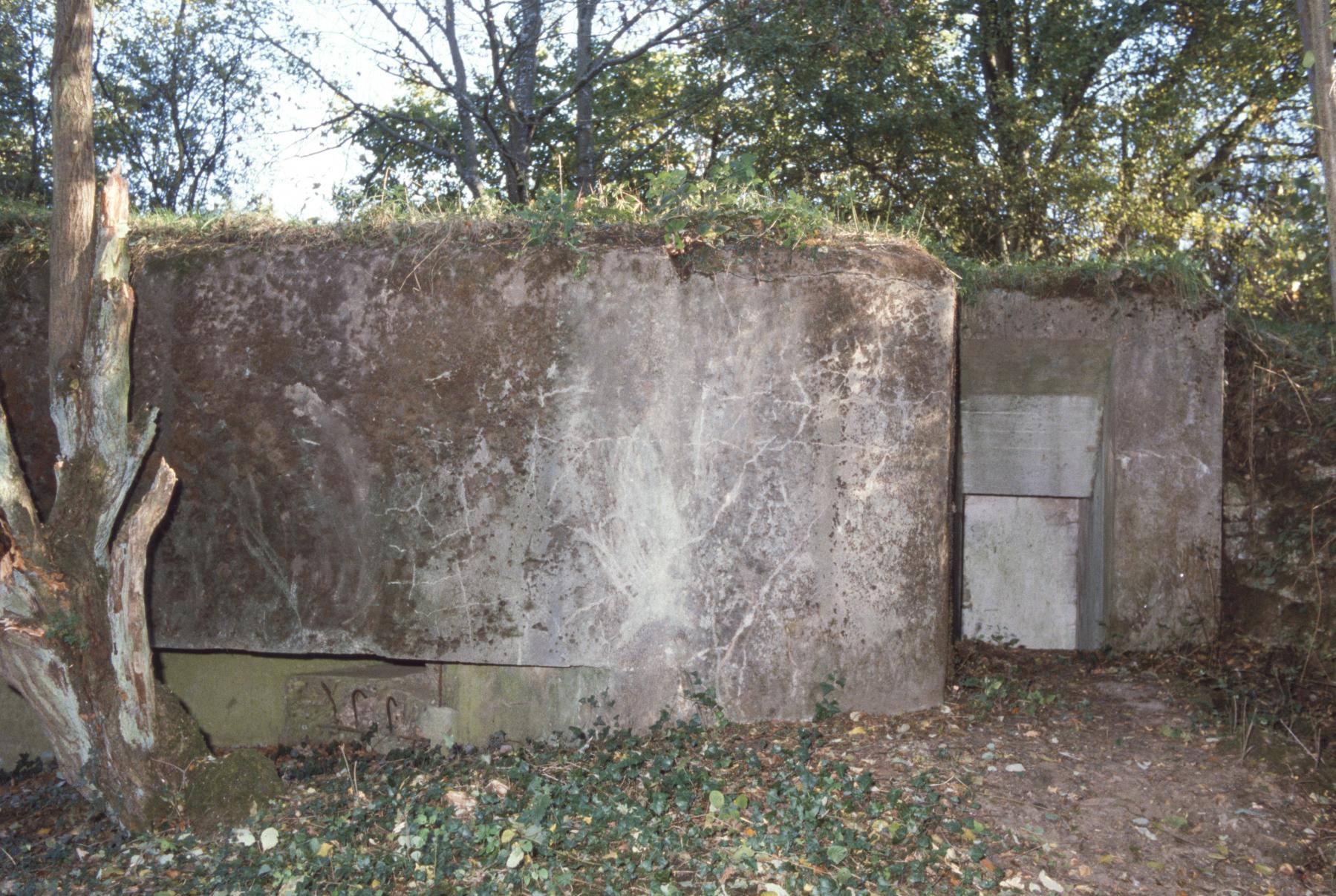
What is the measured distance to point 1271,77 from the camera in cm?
1065

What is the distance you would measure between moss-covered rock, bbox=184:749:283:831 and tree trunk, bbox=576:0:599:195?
7.63m

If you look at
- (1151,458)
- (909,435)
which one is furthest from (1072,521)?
(909,435)

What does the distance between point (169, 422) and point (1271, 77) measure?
11.0 m

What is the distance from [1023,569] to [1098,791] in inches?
118

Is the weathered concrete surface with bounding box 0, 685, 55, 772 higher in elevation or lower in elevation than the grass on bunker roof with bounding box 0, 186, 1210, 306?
lower

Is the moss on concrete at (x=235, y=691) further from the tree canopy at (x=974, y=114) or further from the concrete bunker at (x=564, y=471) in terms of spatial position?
the tree canopy at (x=974, y=114)

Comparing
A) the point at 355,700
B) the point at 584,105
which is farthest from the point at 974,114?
the point at 355,700

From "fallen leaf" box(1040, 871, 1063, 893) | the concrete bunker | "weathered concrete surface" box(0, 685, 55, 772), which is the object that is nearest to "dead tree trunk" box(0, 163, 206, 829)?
the concrete bunker

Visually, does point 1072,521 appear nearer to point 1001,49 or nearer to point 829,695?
point 829,695

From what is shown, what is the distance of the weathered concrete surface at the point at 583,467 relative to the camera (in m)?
4.65

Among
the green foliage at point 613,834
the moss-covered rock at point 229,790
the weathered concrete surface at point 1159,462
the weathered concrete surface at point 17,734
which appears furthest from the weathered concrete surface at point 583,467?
the weathered concrete surface at point 1159,462

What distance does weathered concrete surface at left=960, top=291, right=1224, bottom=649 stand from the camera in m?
6.15

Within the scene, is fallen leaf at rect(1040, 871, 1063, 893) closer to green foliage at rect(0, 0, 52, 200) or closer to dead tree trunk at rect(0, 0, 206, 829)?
dead tree trunk at rect(0, 0, 206, 829)

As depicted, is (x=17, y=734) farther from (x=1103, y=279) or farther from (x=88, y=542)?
(x=1103, y=279)
